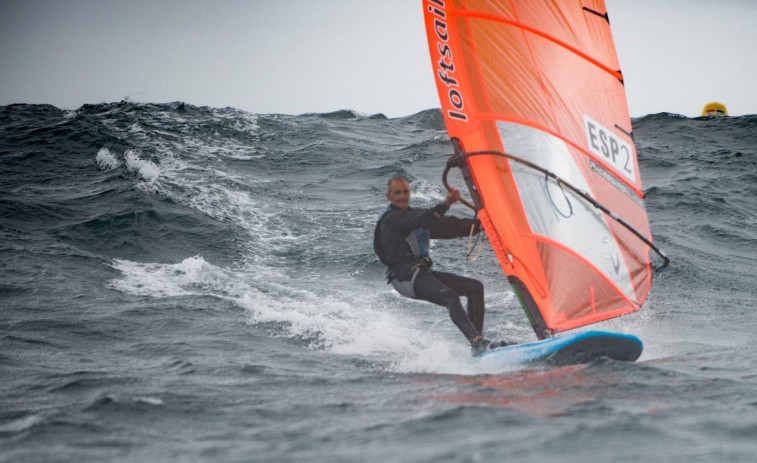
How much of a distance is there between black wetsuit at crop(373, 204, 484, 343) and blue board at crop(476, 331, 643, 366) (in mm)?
505

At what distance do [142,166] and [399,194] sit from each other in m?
10.7

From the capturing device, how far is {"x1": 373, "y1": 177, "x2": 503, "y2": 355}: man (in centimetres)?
598

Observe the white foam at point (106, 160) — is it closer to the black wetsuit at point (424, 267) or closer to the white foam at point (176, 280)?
the white foam at point (176, 280)

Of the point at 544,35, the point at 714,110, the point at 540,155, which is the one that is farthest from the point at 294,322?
the point at 714,110

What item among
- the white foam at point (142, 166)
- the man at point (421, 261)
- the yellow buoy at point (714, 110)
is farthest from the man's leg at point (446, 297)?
→ the yellow buoy at point (714, 110)

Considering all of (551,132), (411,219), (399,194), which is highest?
(551,132)

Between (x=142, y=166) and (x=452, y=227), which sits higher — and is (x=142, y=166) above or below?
above

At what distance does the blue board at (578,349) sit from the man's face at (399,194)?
55.8 inches

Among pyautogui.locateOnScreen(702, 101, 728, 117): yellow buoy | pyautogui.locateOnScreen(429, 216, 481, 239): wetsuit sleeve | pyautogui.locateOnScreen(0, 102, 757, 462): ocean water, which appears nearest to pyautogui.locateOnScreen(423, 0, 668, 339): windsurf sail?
pyautogui.locateOnScreen(429, 216, 481, 239): wetsuit sleeve

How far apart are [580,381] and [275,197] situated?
397 inches

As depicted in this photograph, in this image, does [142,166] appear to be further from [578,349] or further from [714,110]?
[714,110]

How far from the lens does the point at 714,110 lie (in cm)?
2555

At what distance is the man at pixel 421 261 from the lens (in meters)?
5.98

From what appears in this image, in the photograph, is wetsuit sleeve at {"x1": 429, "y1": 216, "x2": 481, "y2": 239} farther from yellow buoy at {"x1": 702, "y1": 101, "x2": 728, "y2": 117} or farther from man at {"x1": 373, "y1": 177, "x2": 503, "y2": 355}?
yellow buoy at {"x1": 702, "y1": 101, "x2": 728, "y2": 117}
